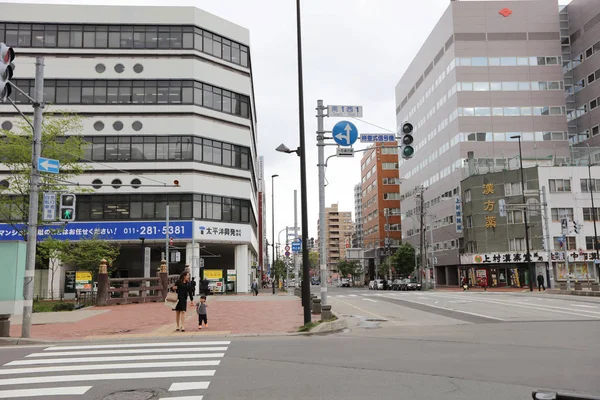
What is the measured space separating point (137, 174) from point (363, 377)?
3916 cm

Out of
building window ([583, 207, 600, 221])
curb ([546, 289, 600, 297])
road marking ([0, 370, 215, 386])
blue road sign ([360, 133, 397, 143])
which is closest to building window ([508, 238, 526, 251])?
building window ([583, 207, 600, 221])

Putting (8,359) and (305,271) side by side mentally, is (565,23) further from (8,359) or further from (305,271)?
(8,359)

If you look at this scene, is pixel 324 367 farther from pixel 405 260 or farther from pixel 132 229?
pixel 405 260

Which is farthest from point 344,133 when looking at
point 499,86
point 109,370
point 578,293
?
point 499,86

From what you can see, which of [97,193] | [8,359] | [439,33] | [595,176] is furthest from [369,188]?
[8,359]

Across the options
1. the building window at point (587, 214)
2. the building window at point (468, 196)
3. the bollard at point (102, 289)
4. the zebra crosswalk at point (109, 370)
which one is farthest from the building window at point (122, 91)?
the building window at point (587, 214)

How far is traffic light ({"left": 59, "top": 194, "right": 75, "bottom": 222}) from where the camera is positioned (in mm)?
15422

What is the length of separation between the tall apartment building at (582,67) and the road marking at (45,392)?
246 feet

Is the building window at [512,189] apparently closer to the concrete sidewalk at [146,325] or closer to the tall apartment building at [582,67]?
the tall apartment building at [582,67]

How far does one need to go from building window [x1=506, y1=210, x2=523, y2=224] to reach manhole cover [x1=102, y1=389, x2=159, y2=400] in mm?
57993

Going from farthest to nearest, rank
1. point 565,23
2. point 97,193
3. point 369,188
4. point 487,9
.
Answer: point 369,188 → point 565,23 → point 487,9 → point 97,193

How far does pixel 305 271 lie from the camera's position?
53.1 feet

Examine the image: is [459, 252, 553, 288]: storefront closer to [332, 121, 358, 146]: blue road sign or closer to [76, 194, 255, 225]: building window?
[76, 194, 255, 225]: building window

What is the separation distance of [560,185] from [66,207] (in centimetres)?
5596
